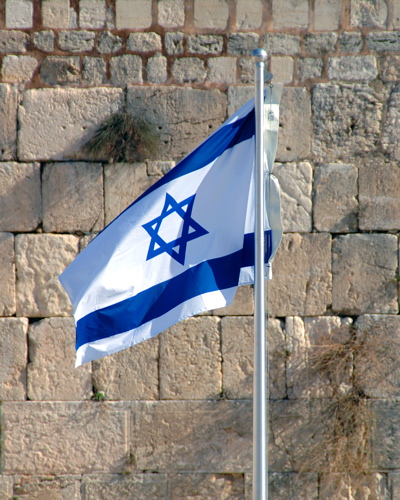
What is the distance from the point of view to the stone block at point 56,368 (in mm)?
5047

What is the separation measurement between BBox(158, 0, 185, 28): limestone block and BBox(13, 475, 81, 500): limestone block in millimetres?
3614

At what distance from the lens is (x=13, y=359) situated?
199 inches

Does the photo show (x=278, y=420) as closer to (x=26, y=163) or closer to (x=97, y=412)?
(x=97, y=412)

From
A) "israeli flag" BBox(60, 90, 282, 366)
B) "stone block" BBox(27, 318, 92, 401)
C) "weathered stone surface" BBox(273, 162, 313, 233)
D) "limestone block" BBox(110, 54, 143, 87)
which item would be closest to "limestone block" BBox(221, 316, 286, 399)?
"weathered stone surface" BBox(273, 162, 313, 233)

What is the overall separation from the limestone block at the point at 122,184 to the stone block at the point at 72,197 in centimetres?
5

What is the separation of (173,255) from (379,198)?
2348 mm

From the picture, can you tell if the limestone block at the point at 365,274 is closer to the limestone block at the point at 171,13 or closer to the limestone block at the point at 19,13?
the limestone block at the point at 171,13

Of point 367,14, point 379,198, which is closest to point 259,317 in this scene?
point 379,198

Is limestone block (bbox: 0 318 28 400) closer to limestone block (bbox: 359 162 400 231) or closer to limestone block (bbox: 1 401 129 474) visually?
limestone block (bbox: 1 401 129 474)

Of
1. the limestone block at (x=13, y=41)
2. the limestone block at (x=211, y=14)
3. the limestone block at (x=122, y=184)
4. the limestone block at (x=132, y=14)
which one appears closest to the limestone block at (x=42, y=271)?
the limestone block at (x=122, y=184)

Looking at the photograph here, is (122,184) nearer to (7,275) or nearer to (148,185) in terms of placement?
(148,185)

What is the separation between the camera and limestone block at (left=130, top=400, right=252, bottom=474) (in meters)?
5.01

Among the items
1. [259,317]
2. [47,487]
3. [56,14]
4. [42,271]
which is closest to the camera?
[259,317]

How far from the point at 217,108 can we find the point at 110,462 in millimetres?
2870
